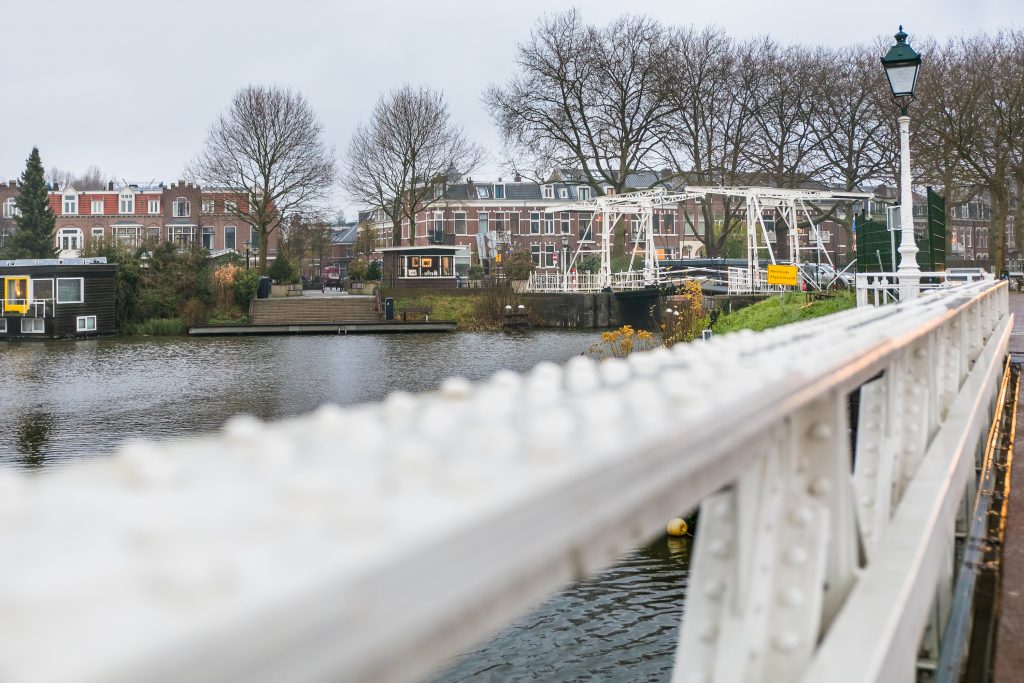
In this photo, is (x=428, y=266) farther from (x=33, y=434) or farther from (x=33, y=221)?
(x=33, y=434)

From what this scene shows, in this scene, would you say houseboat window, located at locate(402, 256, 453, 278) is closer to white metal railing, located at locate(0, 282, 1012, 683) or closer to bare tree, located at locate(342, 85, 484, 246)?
bare tree, located at locate(342, 85, 484, 246)

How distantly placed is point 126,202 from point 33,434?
5317 centimetres

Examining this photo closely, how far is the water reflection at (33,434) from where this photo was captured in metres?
11.6

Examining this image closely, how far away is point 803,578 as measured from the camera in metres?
1.77

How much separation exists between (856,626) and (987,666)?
885 millimetres

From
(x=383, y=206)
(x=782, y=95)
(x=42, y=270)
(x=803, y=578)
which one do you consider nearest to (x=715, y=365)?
(x=803, y=578)

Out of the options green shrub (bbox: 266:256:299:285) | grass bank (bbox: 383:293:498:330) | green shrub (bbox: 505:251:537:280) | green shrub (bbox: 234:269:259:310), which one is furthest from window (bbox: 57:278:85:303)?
green shrub (bbox: 505:251:537:280)

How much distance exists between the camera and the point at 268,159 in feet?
140

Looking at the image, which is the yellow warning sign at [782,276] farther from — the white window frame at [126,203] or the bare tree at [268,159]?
the white window frame at [126,203]

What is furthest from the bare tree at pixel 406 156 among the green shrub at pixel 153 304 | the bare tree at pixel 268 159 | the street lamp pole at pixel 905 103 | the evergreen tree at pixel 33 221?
the street lamp pole at pixel 905 103

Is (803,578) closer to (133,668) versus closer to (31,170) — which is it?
(133,668)

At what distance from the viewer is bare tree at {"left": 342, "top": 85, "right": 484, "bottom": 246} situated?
146 feet

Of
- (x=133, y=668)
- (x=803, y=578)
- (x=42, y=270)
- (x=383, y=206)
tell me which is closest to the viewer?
(x=133, y=668)

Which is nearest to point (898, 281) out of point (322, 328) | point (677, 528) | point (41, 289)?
point (677, 528)
